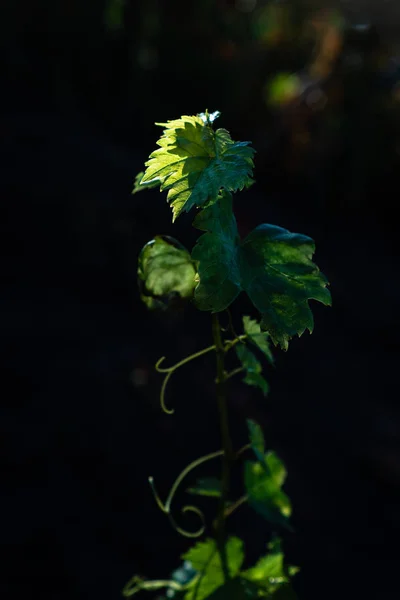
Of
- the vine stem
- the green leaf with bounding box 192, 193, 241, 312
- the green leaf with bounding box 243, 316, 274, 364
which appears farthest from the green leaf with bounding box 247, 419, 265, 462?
the green leaf with bounding box 192, 193, 241, 312

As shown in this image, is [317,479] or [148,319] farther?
[148,319]

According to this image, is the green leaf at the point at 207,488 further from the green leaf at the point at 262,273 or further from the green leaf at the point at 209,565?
the green leaf at the point at 262,273

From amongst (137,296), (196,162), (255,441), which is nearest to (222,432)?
(255,441)

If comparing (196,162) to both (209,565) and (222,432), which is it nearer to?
(222,432)

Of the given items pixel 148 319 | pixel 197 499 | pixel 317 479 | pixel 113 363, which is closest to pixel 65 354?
pixel 113 363

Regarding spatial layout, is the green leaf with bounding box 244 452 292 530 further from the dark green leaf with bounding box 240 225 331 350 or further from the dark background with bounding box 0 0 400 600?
the dark background with bounding box 0 0 400 600

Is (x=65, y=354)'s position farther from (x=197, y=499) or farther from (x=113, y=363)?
(x=197, y=499)

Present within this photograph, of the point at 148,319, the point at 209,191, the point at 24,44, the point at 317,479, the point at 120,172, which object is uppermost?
the point at 24,44
